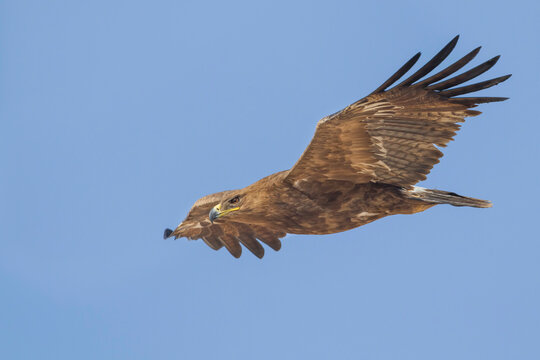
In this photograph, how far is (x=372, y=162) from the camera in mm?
11883

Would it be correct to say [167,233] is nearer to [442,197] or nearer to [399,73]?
[442,197]

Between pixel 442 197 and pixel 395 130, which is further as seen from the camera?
pixel 442 197

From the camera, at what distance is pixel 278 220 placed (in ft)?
40.6

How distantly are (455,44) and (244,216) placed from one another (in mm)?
3664

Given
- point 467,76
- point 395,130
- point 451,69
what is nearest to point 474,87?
point 467,76

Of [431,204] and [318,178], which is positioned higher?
[318,178]

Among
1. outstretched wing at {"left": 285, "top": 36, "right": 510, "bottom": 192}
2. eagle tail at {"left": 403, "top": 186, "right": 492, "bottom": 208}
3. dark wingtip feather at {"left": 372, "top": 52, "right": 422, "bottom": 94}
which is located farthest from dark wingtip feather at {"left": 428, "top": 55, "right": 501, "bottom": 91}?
eagle tail at {"left": 403, "top": 186, "right": 492, "bottom": 208}

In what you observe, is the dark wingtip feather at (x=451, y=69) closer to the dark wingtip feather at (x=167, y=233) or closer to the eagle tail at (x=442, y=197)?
the eagle tail at (x=442, y=197)

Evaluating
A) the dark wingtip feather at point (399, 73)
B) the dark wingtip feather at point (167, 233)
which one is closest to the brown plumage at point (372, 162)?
the dark wingtip feather at point (399, 73)

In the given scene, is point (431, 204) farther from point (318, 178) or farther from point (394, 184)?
point (318, 178)

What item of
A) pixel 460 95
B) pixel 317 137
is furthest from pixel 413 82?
pixel 317 137

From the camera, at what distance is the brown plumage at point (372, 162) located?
36.8 ft

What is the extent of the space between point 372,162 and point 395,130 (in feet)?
1.90

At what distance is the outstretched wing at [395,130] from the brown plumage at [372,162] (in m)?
0.01
